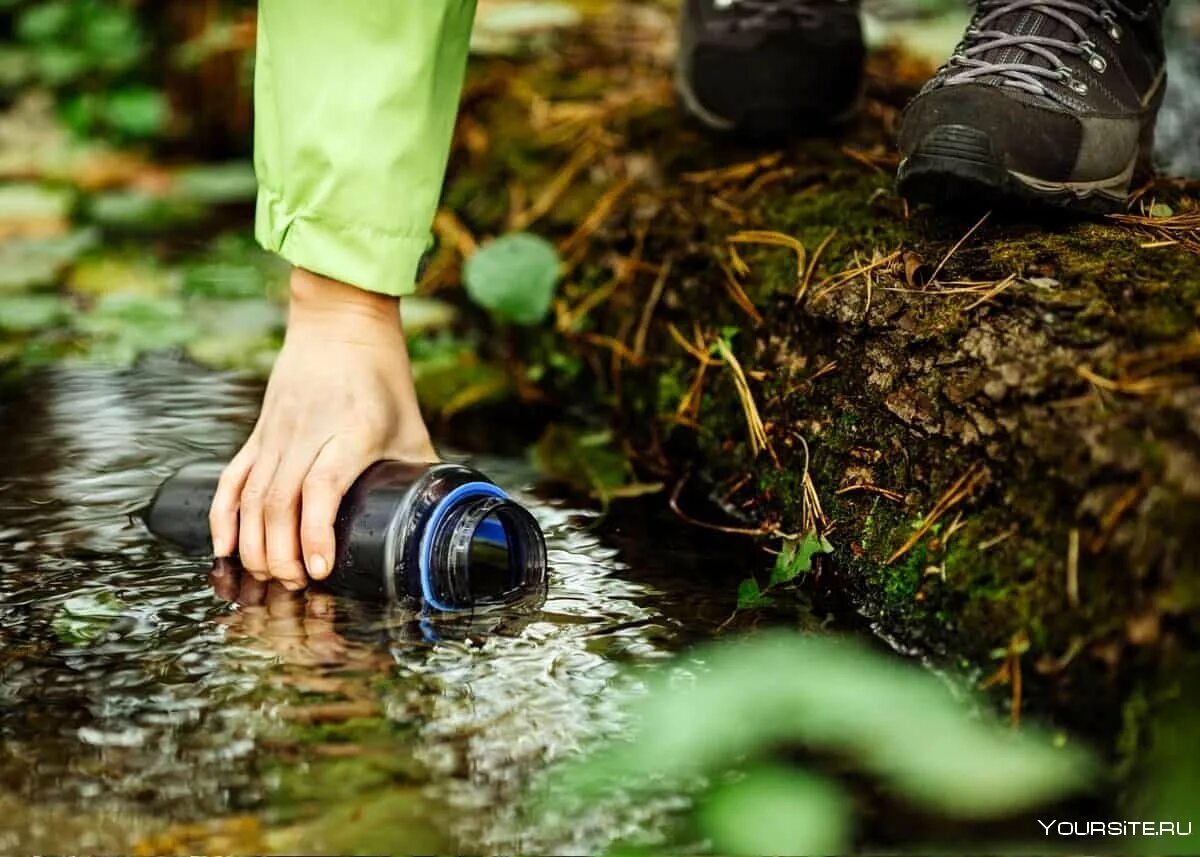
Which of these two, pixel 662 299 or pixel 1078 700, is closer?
pixel 1078 700

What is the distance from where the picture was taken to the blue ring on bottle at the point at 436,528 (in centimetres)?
151

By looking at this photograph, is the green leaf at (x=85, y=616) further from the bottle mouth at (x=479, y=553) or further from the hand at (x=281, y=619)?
the bottle mouth at (x=479, y=553)

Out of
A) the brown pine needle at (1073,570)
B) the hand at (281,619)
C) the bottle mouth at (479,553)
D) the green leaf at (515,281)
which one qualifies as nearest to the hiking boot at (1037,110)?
the brown pine needle at (1073,570)

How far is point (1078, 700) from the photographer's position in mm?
1250

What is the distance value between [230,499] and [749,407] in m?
0.69

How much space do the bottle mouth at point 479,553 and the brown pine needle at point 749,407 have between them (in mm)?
375

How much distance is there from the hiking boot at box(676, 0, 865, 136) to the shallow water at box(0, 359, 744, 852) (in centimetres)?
75

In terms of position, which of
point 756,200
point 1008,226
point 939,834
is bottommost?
point 939,834

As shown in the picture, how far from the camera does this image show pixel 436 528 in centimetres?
152

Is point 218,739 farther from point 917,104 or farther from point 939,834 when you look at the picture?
point 917,104

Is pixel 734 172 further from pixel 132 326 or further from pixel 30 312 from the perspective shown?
pixel 30 312

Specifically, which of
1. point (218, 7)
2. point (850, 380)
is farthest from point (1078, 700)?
point (218, 7)

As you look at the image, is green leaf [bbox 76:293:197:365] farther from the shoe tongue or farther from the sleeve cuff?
the shoe tongue

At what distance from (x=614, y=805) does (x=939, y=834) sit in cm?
27
